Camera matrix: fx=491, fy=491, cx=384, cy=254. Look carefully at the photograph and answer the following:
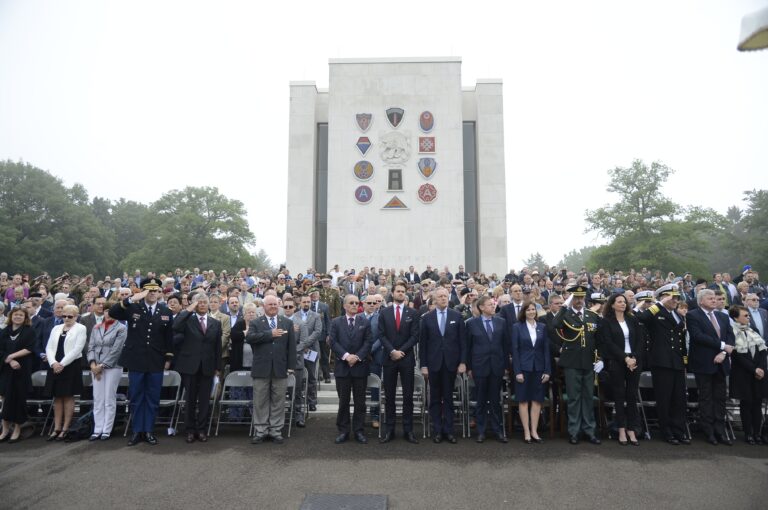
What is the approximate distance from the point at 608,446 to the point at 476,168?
19.7 meters

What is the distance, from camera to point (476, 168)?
25.0 m

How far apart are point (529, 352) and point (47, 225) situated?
160ft

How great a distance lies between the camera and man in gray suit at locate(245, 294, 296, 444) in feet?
22.6

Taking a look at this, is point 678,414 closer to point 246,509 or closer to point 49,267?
point 246,509

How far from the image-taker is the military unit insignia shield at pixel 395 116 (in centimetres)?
2334

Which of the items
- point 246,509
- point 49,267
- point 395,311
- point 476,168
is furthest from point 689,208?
point 49,267

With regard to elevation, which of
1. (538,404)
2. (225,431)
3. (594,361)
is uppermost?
(594,361)

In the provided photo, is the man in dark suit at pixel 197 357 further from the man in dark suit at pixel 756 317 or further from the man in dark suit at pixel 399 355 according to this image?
the man in dark suit at pixel 756 317

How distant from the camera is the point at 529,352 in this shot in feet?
22.4

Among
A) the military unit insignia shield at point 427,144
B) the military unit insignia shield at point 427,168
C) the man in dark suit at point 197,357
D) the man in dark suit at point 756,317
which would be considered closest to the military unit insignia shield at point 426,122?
the military unit insignia shield at point 427,144

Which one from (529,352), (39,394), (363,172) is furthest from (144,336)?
(363,172)

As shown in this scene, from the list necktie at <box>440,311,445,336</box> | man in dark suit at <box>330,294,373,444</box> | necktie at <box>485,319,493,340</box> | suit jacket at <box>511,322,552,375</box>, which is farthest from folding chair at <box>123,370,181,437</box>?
suit jacket at <box>511,322,552,375</box>

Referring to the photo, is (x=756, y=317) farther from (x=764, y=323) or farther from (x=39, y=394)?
(x=39, y=394)

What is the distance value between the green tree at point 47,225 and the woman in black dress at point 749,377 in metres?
45.9
